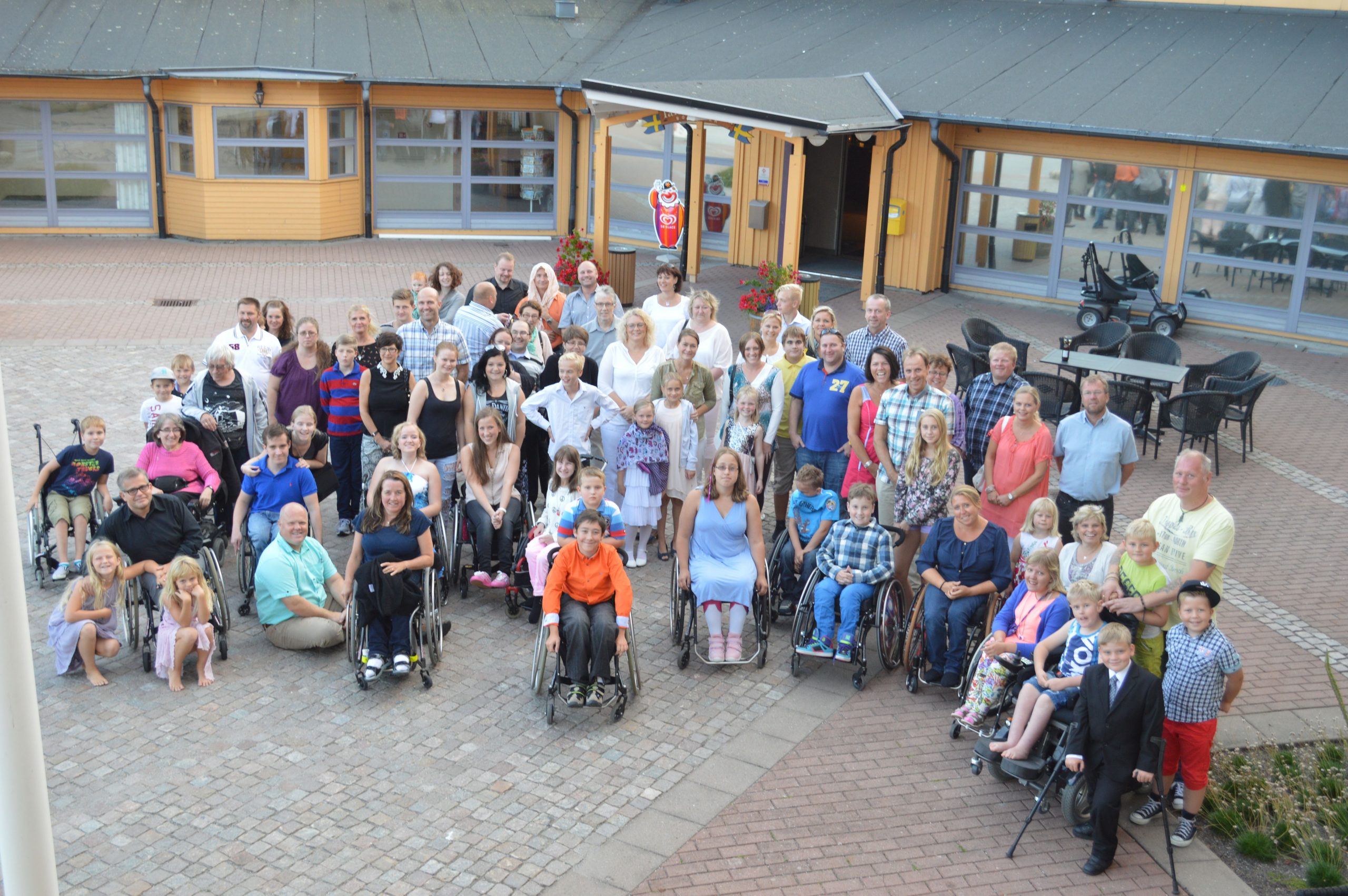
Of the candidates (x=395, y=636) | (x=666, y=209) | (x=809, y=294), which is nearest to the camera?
(x=395, y=636)

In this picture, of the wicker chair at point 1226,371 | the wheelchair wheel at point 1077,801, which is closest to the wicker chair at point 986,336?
the wicker chair at point 1226,371

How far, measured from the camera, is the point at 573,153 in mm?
23969

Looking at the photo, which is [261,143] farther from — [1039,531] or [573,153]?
[1039,531]

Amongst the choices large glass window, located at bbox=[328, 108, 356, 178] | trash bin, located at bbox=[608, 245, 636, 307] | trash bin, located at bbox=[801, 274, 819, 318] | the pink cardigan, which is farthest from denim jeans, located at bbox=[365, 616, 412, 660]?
large glass window, located at bbox=[328, 108, 356, 178]

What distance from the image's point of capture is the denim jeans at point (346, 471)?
10.6 m

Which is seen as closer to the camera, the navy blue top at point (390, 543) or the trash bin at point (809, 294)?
the navy blue top at point (390, 543)

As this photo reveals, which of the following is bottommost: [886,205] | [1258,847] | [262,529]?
[1258,847]

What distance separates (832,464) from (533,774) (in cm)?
388

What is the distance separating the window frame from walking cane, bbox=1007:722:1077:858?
18.5m

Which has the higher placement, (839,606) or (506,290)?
(506,290)

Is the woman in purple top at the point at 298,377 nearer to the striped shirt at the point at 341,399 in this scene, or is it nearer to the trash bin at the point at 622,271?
the striped shirt at the point at 341,399

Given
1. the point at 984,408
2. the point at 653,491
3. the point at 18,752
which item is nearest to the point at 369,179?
the point at 653,491

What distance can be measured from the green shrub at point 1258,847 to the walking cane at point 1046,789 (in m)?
1.03

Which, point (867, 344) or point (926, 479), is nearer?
point (926, 479)
